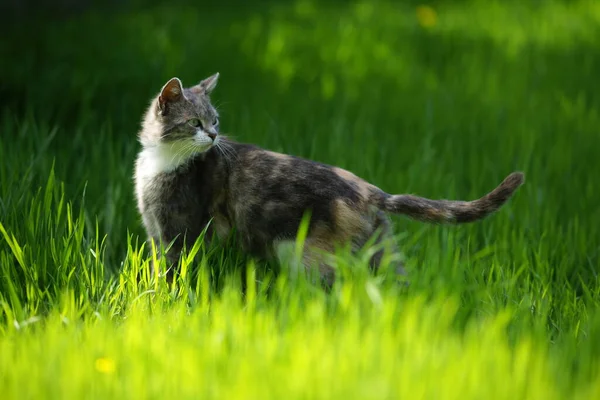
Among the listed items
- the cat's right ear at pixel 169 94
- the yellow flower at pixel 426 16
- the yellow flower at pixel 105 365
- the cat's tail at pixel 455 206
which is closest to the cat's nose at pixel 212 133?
the cat's right ear at pixel 169 94

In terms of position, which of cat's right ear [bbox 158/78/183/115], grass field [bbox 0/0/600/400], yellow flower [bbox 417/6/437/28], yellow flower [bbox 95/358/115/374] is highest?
yellow flower [bbox 417/6/437/28]

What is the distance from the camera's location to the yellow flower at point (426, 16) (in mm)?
8547

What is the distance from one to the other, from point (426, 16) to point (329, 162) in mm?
4360

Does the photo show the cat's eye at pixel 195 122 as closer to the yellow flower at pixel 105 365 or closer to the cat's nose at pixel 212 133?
the cat's nose at pixel 212 133

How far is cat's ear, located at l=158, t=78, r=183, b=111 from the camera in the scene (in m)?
3.88

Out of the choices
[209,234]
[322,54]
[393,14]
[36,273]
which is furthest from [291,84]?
[36,273]

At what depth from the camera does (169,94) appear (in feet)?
12.9

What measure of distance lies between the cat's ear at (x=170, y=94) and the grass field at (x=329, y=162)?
65 cm

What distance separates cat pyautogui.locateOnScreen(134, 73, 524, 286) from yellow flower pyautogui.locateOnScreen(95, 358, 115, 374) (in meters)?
0.92

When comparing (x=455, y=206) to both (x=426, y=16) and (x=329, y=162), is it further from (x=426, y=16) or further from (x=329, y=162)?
(x=426, y=16)

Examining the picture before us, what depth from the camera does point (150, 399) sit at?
2.43m

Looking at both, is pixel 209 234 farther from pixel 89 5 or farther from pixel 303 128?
pixel 89 5

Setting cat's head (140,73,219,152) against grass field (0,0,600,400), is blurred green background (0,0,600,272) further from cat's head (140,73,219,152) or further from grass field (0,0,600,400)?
cat's head (140,73,219,152)

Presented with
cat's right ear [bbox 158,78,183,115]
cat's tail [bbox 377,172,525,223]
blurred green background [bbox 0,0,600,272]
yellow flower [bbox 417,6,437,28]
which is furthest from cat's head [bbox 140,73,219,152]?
yellow flower [bbox 417,6,437,28]
